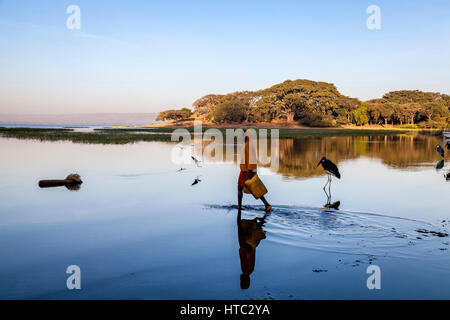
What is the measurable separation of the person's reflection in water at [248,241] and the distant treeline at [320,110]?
78.6m

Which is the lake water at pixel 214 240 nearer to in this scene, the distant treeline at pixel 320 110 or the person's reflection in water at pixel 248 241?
the person's reflection in water at pixel 248 241

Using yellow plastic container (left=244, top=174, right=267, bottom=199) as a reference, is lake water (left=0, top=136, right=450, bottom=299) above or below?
below

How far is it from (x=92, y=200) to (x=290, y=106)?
80676 mm

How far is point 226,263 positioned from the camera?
5.81m

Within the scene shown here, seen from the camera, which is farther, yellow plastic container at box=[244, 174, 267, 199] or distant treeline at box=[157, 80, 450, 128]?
distant treeline at box=[157, 80, 450, 128]

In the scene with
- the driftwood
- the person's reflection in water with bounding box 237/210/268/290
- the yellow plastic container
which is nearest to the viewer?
the person's reflection in water with bounding box 237/210/268/290

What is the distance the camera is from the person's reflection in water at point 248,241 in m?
5.49

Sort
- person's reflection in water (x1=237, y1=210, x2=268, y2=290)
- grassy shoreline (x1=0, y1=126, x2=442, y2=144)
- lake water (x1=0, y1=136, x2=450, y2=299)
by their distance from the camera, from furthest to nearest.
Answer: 1. grassy shoreline (x1=0, y1=126, x2=442, y2=144)
2. person's reflection in water (x1=237, y1=210, x2=268, y2=290)
3. lake water (x1=0, y1=136, x2=450, y2=299)

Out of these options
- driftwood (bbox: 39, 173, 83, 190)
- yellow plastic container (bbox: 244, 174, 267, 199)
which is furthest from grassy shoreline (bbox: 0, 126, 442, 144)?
yellow plastic container (bbox: 244, 174, 267, 199)

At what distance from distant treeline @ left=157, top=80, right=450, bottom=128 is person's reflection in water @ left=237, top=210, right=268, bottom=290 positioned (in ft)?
258

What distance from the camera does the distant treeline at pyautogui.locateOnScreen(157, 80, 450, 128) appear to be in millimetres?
86375

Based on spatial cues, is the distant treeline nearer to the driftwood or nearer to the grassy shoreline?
the grassy shoreline

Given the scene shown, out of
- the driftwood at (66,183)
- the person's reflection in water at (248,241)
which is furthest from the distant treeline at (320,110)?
the person's reflection in water at (248,241)

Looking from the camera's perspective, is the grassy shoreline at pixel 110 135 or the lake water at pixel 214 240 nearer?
the lake water at pixel 214 240
